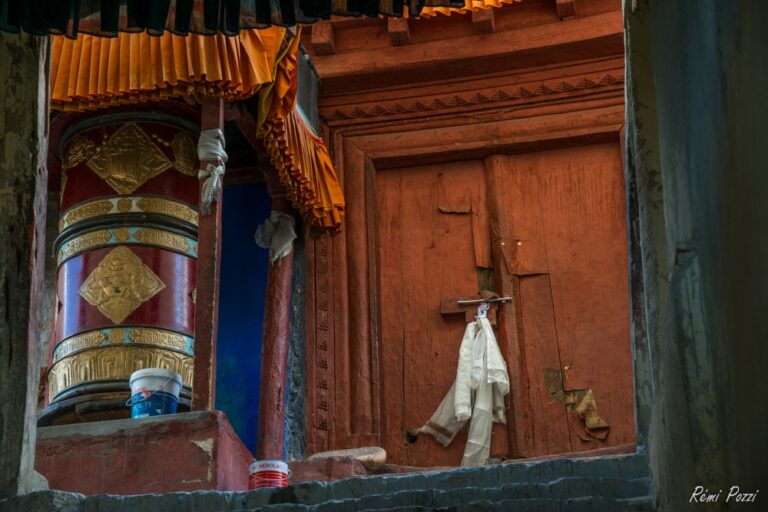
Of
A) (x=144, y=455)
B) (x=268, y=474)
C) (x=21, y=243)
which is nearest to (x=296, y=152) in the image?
(x=144, y=455)

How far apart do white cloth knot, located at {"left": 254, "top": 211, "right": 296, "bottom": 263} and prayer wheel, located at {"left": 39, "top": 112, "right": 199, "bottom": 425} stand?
2.04 feet

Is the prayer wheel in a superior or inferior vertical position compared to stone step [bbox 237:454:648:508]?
superior

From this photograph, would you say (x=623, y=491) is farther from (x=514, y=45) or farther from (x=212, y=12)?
(x=514, y=45)

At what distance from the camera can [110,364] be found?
7586 millimetres

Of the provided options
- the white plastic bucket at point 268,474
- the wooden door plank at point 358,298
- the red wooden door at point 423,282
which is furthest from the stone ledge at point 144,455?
the red wooden door at point 423,282

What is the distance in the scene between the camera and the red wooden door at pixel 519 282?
8445mm

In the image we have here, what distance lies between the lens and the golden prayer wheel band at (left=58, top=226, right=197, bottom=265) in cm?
783

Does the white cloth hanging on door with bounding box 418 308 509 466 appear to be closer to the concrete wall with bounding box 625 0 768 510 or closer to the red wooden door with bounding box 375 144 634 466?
the red wooden door with bounding box 375 144 634 466

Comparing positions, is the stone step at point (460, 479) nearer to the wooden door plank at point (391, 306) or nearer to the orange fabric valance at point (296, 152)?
the orange fabric valance at point (296, 152)

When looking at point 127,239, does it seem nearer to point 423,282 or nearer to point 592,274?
point 423,282

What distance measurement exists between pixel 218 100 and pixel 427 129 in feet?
6.39

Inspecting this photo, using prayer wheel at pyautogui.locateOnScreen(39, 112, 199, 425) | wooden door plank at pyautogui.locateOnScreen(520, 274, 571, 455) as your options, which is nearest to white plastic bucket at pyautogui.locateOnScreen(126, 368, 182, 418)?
prayer wheel at pyautogui.locateOnScreen(39, 112, 199, 425)

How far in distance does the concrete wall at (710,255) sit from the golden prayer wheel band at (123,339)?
341 centimetres

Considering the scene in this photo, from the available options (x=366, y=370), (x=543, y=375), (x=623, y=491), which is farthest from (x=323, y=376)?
(x=623, y=491)
